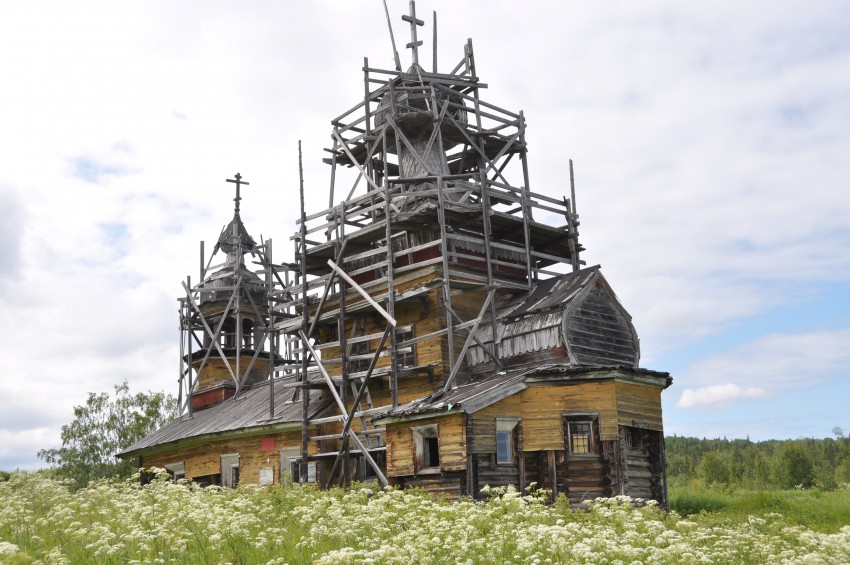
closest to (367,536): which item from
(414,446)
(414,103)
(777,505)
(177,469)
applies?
(414,446)

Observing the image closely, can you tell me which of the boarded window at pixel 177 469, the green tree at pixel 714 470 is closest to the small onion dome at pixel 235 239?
the boarded window at pixel 177 469

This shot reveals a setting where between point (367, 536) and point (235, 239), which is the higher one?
point (235, 239)

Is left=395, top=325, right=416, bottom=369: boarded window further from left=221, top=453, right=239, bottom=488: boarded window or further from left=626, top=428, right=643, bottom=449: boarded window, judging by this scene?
left=221, top=453, right=239, bottom=488: boarded window

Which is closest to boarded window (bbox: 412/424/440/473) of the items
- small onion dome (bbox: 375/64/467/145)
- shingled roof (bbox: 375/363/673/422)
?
shingled roof (bbox: 375/363/673/422)

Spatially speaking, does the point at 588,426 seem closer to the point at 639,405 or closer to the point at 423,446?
the point at 639,405

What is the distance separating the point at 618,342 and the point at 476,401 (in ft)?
22.4

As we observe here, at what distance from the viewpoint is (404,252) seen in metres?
27.1

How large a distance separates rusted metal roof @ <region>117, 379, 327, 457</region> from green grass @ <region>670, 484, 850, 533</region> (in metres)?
13.4

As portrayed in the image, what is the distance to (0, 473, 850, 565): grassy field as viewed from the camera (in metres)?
10.4

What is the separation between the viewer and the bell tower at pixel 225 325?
135ft

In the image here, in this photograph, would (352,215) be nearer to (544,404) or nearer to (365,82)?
(365,82)

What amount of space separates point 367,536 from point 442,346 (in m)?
14.5

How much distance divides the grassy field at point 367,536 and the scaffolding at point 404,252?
10.7 metres

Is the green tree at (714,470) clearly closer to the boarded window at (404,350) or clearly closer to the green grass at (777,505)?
the green grass at (777,505)
